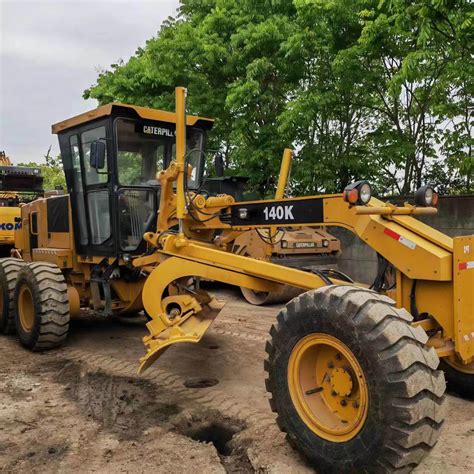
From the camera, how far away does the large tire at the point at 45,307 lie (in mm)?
5848

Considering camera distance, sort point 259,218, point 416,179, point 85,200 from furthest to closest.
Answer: point 416,179 < point 85,200 < point 259,218

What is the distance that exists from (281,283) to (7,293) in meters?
4.17

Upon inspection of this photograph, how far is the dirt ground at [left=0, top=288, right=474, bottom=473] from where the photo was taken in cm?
334

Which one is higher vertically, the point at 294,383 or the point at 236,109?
the point at 236,109

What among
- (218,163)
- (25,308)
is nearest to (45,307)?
(25,308)

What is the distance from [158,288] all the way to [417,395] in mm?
2744

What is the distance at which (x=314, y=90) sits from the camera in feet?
32.3

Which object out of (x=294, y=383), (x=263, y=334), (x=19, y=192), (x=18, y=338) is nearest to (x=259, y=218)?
(x=294, y=383)

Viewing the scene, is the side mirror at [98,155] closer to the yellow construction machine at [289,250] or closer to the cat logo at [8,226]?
the yellow construction machine at [289,250]

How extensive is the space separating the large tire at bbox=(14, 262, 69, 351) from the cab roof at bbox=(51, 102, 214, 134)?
176 centimetres

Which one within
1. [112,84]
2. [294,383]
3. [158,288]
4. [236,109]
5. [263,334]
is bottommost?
[263,334]

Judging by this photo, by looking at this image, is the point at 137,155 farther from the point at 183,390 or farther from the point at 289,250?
the point at 289,250

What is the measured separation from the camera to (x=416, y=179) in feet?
35.0

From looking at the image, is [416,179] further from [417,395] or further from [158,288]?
[417,395]
